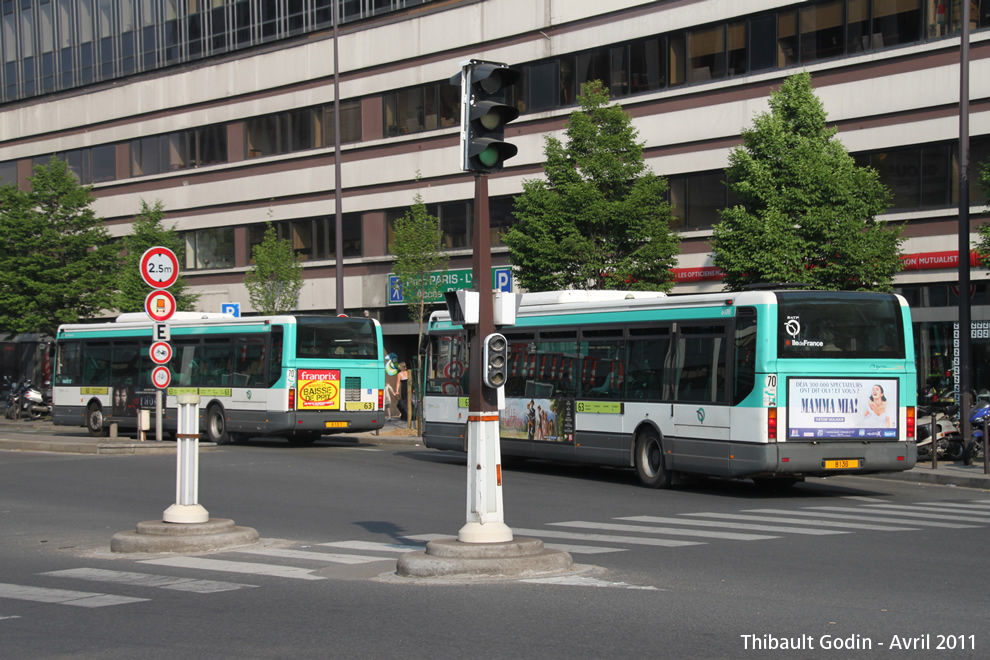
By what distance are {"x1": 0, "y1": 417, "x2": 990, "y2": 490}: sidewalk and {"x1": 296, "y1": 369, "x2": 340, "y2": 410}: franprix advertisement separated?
226 cm

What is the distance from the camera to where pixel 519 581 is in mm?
9305

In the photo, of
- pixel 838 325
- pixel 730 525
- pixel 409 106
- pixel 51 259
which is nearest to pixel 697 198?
pixel 409 106

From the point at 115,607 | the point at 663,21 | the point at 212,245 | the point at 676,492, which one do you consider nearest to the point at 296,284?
the point at 212,245

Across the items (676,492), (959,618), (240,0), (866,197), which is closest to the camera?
(959,618)

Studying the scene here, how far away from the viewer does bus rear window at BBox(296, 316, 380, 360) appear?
27.1 metres

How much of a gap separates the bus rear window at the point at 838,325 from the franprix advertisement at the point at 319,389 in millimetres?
13389

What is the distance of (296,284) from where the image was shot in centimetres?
3950

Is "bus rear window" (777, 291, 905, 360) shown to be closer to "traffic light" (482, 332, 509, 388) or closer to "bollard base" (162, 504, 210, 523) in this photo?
"traffic light" (482, 332, 509, 388)

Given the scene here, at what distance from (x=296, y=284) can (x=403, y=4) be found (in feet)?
36.6

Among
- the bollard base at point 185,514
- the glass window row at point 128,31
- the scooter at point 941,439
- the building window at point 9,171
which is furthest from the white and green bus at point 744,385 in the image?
the building window at point 9,171

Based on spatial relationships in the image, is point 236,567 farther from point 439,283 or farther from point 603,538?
point 439,283

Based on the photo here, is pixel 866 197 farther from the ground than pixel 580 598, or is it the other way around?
pixel 866 197

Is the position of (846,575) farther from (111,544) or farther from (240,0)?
(240,0)

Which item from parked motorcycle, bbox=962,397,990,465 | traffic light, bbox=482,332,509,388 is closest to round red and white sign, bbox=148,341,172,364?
traffic light, bbox=482,332,509,388
